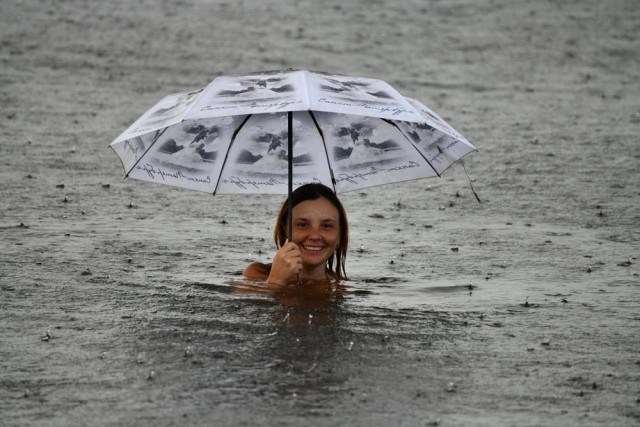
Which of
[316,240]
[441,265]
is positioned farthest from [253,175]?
[441,265]

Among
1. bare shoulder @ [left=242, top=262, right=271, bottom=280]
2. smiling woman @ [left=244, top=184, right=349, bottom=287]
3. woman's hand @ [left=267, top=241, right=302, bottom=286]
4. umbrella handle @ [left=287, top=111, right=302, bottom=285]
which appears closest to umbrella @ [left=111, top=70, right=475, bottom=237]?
umbrella handle @ [left=287, top=111, right=302, bottom=285]

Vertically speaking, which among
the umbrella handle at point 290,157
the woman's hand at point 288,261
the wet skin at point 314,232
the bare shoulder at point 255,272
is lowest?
the bare shoulder at point 255,272

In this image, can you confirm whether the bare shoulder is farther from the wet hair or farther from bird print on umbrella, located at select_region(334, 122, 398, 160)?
bird print on umbrella, located at select_region(334, 122, 398, 160)

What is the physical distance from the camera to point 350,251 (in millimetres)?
9586

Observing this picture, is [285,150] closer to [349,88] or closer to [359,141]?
[359,141]

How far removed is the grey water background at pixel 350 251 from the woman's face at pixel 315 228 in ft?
1.20

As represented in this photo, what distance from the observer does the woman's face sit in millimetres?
8016

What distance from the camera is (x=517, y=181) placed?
468 inches

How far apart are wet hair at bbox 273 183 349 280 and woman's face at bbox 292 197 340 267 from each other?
0.03 m

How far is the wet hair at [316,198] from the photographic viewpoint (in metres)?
8.00

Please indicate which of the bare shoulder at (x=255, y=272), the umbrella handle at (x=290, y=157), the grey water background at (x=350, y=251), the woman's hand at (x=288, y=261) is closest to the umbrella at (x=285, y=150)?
the umbrella handle at (x=290, y=157)

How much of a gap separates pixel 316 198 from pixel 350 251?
1667 mm

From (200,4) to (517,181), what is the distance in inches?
367

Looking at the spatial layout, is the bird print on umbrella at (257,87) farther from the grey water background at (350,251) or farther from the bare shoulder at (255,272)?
the bare shoulder at (255,272)
